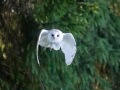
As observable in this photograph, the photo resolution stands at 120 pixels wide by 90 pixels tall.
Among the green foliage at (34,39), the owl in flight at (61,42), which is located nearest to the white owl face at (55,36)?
the owl in flight at (61,42)

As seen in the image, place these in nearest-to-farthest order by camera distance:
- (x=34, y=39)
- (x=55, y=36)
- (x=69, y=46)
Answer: (x=55, y=36) < (x=69, y=46) < (x=34, y=39)

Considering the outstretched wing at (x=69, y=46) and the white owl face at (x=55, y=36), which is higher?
the white owl face at (x=55, y=36)

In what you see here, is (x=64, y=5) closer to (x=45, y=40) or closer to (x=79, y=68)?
(x=45, y=40)

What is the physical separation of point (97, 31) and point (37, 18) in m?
1.13

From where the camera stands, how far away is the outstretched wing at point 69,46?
1992 millimetres

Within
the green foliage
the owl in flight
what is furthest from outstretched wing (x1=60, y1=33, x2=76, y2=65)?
the green foliage

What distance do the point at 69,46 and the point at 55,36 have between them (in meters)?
0.16

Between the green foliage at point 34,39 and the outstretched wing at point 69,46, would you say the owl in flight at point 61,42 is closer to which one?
the outstretched wing at point 69,46

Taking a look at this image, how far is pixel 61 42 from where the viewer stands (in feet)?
6.56

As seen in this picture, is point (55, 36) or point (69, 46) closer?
point (55, 36)

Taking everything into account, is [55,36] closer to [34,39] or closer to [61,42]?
[61,42]

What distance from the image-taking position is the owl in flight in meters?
1.93

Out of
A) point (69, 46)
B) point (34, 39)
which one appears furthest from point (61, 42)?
point (34, 39)

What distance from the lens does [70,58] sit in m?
1.99
